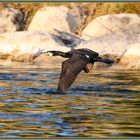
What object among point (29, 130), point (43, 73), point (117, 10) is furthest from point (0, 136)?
point (117, 10)

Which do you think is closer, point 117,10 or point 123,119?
point 123,119

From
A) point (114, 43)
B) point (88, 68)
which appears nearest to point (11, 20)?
point (114, 43)

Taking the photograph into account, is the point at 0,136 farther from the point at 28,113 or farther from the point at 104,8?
the point at 104,8

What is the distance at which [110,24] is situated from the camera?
86.6 feet

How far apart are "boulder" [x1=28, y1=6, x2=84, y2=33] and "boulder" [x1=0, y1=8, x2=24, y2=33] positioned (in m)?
1.01

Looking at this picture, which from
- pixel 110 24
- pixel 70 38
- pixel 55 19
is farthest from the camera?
pixel 55 19

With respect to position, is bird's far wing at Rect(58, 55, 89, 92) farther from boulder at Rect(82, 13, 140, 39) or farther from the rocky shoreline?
boulder at Rect(82, 13, 140, 39)

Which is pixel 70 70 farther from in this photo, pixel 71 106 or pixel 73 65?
pixel 71 106

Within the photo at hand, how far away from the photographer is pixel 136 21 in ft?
86.4

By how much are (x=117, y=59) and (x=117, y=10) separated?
17.8ft

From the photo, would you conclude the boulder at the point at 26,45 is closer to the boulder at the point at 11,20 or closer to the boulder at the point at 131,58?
the boulder at the point at 131,58

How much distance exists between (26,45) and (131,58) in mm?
4977

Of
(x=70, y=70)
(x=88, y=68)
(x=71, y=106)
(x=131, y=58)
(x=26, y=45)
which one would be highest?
(x=70, y=70)

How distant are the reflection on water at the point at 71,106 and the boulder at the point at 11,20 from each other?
1094 cm
